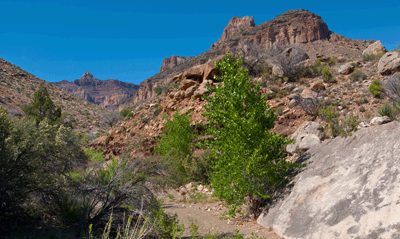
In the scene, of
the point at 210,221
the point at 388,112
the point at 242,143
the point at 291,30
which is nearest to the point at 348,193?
the point at 242,143

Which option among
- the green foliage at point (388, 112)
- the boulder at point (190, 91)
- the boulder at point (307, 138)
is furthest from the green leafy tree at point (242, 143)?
the boulder at point (190, 91)

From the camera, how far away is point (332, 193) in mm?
5621

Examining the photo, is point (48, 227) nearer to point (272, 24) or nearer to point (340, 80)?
point (340, 80)

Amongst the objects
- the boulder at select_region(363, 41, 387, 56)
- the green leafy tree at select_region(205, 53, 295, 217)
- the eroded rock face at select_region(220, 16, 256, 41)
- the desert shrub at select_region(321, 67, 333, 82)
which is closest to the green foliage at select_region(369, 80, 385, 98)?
the desert shrub at select_region(321, 67, 333, 82)

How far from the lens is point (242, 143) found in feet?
22.9

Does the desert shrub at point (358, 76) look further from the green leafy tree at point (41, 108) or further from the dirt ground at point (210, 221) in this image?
the green leafy tree at point (41, 108)

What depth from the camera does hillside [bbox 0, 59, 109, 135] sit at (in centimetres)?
3155

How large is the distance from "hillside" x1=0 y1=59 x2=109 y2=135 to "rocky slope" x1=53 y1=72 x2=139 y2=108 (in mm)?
134883

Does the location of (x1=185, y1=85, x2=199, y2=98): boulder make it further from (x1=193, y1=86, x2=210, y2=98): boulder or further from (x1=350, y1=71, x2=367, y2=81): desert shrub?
(x1=350, y1=71, x2=367, y2=81): desert shrub

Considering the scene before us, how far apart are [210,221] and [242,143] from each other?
10.5 feet

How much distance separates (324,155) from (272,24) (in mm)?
80730

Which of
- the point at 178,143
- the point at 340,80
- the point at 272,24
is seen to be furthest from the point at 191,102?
the point at 272,24

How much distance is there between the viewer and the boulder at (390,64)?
1348cm

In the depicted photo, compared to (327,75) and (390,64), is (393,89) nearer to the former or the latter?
(390,64)
